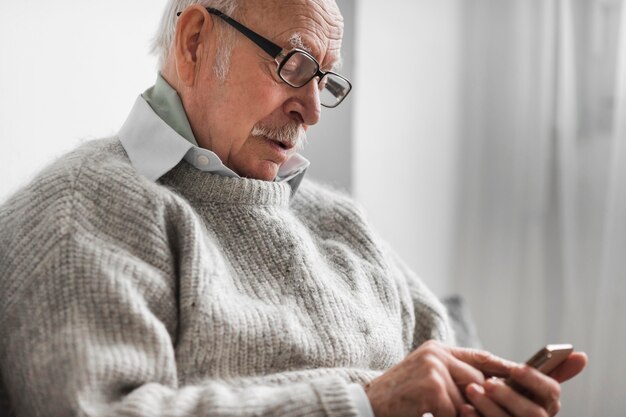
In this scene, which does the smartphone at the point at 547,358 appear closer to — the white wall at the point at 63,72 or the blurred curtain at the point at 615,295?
the white wall at the point at 63,72

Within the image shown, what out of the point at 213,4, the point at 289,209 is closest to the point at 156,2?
the point at 213,4

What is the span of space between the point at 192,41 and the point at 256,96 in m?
0.16

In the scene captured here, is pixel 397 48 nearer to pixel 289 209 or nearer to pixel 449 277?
pixel 449 277

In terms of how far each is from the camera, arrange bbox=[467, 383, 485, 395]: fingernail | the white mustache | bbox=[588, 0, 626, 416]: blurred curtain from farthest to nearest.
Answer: bbox=[588, 0, 626, 416]: blurred curtain < the white mustache < bbox=[467, 383, 485, 395]: fingernail

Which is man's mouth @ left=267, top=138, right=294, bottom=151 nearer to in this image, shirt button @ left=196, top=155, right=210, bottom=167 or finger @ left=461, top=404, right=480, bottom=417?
shirt button @ left=196, top=155, right=210, bottom=167

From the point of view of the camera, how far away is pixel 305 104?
1.42m

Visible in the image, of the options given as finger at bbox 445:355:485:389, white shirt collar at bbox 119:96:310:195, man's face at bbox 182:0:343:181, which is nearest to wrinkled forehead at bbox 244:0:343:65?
man's face at bbox 182:0:343:181

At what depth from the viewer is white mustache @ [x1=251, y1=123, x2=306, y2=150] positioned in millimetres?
1397

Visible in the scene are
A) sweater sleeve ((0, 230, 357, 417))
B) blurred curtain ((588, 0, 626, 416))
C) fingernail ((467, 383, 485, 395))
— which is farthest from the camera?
blurred curtain ((588, 0, 626, 416))

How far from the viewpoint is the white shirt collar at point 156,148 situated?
1296 millimetres

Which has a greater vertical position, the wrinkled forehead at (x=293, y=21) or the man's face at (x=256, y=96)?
the wrinkled forehead at (x=293, y=21)

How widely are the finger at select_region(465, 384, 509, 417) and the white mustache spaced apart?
1.84 feet

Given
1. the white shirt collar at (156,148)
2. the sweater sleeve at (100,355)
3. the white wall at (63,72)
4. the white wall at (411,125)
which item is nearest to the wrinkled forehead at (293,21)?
the white shirt collar at (156,148)

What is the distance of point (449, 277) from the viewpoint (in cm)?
288
